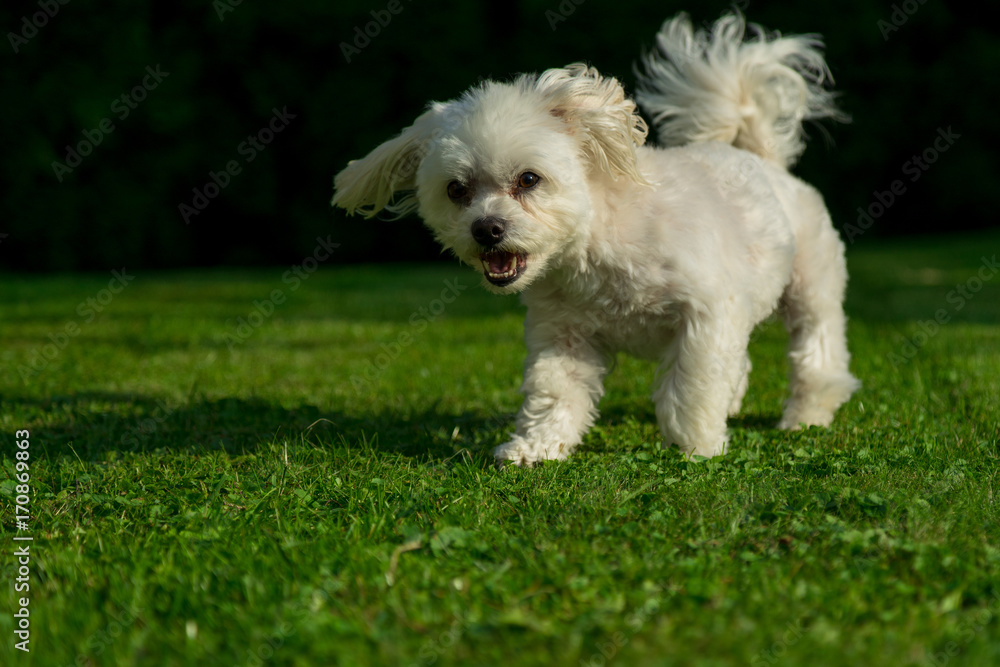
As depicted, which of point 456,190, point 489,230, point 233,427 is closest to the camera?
point 489,230

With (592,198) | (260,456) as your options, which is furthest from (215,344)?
(592,198)

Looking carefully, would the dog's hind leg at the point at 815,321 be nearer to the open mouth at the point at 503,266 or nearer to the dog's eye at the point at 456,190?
the open mouth at the point at 503,266

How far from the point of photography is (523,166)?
12.1 feet

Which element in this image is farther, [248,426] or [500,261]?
[248,426]

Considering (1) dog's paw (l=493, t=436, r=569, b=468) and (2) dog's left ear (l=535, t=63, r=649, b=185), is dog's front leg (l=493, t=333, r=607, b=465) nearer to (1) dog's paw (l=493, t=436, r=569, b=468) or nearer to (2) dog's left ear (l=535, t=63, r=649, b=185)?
(1) dog's paw (l=493, t=436, r=569, b=468)

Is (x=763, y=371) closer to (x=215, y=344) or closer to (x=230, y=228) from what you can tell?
(x=215, y=344)

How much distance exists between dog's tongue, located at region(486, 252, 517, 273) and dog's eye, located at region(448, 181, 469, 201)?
0.98ft

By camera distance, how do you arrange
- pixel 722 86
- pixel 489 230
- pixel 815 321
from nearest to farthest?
pixel 489 230
pixel 815 321
pixel 722 86

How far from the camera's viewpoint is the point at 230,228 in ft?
61.1

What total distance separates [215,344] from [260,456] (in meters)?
3.80

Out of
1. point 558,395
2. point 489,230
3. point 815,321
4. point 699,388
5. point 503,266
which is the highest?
point 489,230

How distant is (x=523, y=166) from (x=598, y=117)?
1.26 feet

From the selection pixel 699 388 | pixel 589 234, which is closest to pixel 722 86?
pixel 589 234

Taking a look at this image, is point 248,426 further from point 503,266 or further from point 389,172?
point 503,266
